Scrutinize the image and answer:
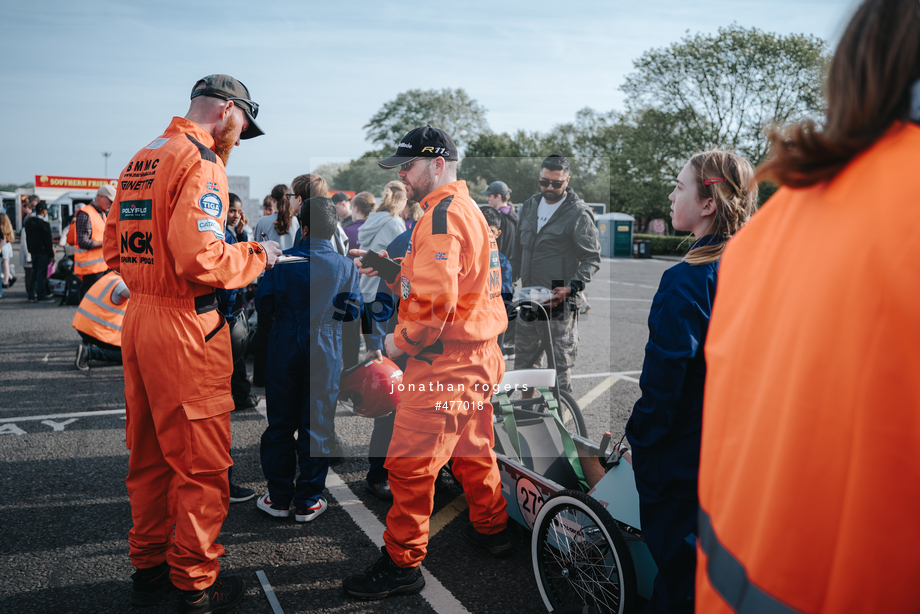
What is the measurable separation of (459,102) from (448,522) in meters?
57.9

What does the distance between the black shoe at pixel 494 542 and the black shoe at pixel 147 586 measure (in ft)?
5.14

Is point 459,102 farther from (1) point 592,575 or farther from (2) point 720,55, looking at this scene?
(1) point 592,575

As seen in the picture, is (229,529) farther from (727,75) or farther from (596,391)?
(727,75)

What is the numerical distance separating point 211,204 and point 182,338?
59 centimetres

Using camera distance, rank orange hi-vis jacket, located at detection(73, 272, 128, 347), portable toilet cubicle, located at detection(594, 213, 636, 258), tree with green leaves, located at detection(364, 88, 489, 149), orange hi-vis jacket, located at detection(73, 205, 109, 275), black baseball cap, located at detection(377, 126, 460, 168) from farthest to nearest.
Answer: tree with green leaves, located at detection(364, 88, 489, 149)
portable toilet cubicle, located at detection(594, 213, 636, 258)
orange hi-vis jacket, located at detection(73, 205, 109, 275)
orange hi-vis jacket, located at detection(73, 272, 128, 347)
black baseball cap, located at detection(377, 126, 460, 168)

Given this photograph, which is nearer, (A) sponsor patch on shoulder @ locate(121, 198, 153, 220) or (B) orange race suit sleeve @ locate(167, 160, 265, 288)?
(B) orange race suit sleeve @ locate(167, 160, 265, 288)

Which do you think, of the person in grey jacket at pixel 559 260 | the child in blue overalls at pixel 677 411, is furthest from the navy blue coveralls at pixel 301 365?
the child in blue overalls at pixel 677 411

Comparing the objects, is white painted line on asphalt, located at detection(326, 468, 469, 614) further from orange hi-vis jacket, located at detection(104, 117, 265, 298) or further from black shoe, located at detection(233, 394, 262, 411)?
orange hi-vis jacket, located at detection(104, 117, 265, 298)

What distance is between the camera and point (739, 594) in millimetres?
783

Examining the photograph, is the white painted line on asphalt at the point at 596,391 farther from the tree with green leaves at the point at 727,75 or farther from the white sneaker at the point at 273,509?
the tree with green leaves at the point at 727,75

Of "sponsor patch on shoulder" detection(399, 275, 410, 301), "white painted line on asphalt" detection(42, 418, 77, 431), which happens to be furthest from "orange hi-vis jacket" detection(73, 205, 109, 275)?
"sponsor patch on shoulder" detection(399, 275, 410, 301)

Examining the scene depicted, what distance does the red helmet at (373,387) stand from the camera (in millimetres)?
3555

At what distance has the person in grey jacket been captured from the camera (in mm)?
4930

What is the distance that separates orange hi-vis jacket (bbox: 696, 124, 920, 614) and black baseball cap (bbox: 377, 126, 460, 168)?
2.14 meters
